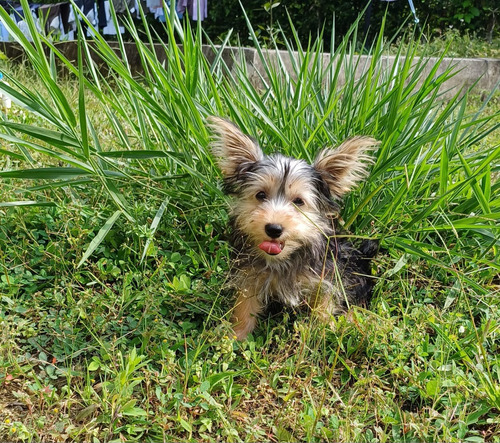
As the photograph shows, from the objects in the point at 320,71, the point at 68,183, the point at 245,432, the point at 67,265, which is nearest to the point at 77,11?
the point at 68,183

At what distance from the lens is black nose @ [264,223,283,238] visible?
2.41 metres

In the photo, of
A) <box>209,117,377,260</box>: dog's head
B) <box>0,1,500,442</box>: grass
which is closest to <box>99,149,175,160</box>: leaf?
<box>0,1,500,442</box>: grass

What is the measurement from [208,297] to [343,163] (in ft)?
3.23

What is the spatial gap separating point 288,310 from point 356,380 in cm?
58

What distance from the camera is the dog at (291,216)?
102 inches

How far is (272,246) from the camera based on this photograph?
8.09 feet

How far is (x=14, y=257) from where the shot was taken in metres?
2.98

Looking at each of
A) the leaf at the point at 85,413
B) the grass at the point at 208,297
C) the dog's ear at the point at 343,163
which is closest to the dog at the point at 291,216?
the dog's ear at the point at 343,163

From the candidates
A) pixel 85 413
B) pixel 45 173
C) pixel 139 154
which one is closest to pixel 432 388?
pixel 85 413

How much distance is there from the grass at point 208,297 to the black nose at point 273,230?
1.48 ft

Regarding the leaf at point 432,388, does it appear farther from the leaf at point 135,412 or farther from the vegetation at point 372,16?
the vegetation at point 372,16

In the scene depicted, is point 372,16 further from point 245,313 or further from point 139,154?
point 245,313

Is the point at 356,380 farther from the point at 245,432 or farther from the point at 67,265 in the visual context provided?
the point at 67,265

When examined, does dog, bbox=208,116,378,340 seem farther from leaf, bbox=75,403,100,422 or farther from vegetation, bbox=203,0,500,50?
vegetation, bbox=203,0,500,50
